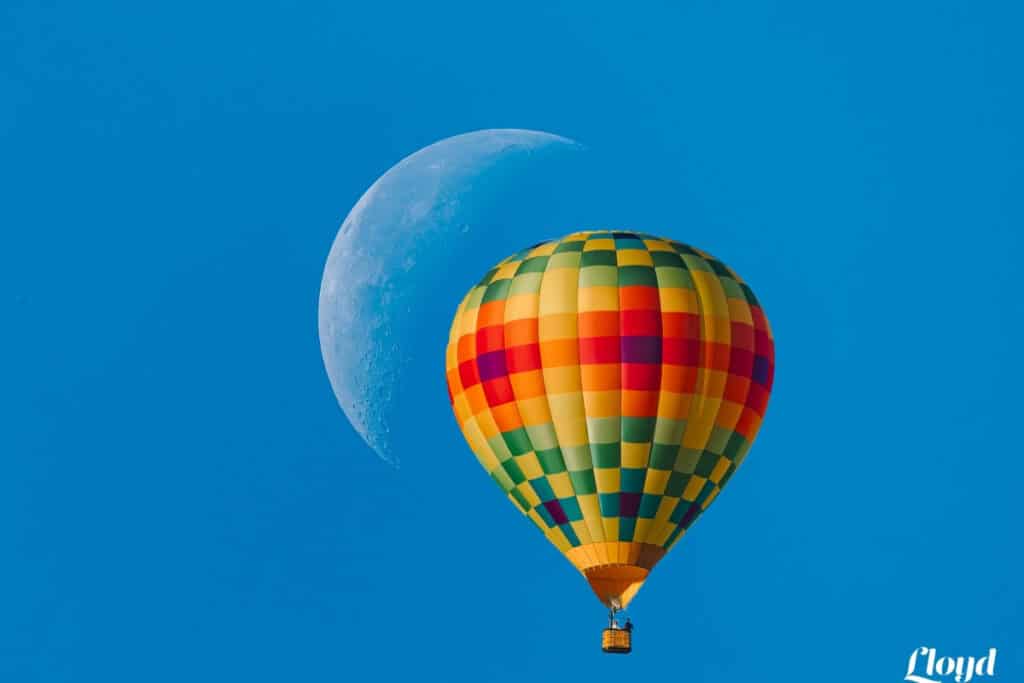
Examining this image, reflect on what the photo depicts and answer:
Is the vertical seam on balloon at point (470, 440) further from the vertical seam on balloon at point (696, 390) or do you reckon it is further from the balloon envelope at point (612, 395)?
the vertical seam on balloon at point (696, 390)

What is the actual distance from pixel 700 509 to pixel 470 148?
1449 cm

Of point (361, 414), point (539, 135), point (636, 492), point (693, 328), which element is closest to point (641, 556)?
point (636, 492)

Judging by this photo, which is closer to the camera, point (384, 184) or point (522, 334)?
point (522, 334)

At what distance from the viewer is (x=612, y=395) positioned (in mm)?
42844

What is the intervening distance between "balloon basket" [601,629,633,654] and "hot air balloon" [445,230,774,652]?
0.02m

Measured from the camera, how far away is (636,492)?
42.9 metres

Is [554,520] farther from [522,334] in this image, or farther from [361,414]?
[361,414]

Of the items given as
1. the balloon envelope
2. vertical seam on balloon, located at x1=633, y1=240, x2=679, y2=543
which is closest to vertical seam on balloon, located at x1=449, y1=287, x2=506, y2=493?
the balloon envelope

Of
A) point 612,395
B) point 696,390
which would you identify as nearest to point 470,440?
point 612,395

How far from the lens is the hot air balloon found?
1688 inches

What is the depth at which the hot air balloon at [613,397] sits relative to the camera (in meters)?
42.9

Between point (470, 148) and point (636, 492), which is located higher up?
point (470, 148)

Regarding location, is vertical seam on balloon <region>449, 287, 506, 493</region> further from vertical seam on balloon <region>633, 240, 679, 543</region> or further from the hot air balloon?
vertical seam on balloon <region>633, 240, 679, 543</region>

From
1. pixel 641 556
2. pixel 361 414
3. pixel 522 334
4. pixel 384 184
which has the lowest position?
pixel 641 556
